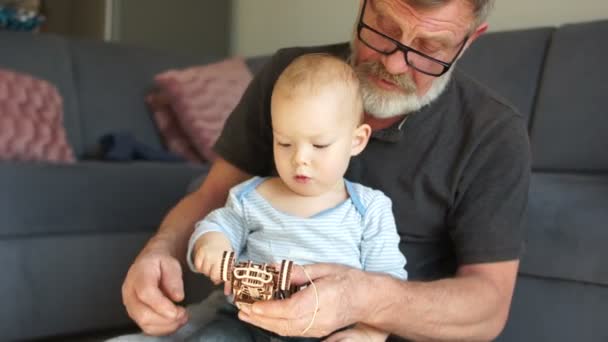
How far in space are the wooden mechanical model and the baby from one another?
99mm

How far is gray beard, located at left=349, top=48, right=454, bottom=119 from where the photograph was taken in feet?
3.82

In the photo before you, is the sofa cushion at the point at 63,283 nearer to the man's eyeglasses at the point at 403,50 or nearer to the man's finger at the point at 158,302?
the man's finger at the point at 158,302

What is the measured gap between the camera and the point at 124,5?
3.89 metres

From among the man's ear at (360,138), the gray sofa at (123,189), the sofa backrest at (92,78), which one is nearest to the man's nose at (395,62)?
the man's ear at (360,138)

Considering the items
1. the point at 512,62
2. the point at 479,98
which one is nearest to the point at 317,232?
the point at 479,98

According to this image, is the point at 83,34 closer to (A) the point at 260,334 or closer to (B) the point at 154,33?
(B) the point at 154,33

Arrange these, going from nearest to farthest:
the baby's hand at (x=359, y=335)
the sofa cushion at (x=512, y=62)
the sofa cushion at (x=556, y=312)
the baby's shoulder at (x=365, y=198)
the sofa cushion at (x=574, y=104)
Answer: the baby's hand at (x=359, y=335) → the baby's shoulder at (x=365, y=198) → the sofa cushion at (x=556, y=312) → the sofa cushion at (x=574, y=104) → the sofa cushion at (x=512, y=62)

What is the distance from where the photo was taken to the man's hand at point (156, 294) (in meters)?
1.06

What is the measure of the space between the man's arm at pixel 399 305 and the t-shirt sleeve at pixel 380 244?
0.14 feet

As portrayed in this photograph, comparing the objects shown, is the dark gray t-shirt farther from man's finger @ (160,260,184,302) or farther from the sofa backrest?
the sofa backrest

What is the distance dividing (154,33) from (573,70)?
245cm

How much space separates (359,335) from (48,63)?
2.11m

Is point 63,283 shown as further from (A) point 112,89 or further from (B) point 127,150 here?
(A) point 112,89

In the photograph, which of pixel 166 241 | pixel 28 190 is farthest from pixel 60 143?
pixel 166 241
